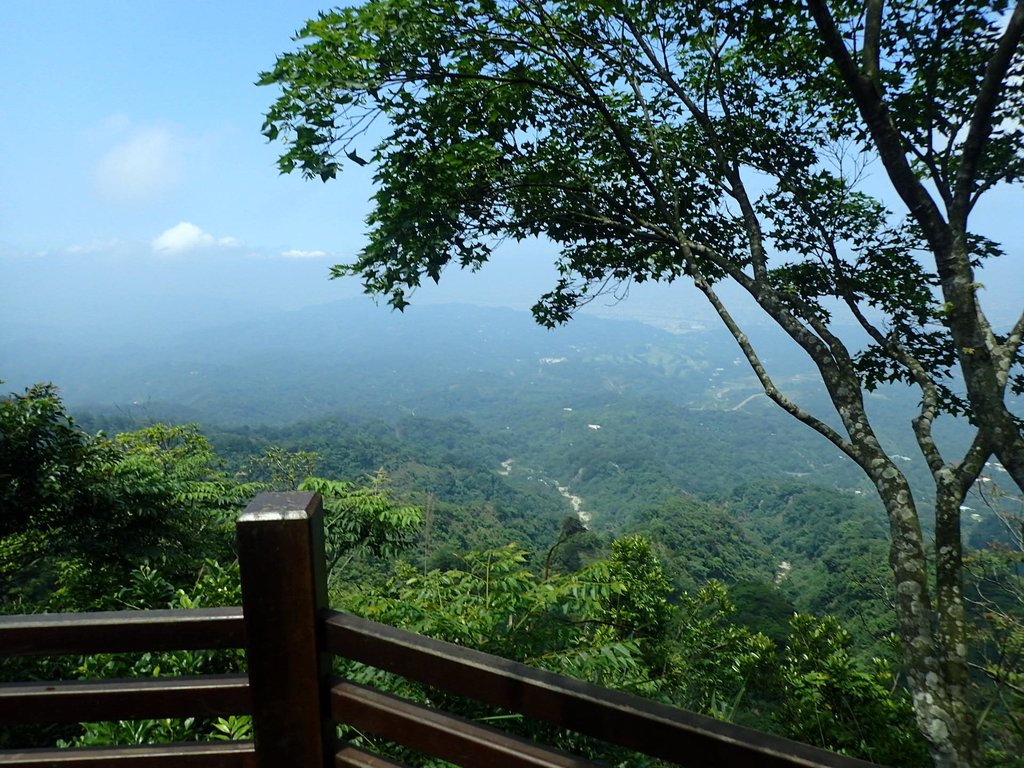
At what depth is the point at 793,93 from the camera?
4.79 meters

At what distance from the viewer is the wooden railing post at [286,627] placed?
109cm

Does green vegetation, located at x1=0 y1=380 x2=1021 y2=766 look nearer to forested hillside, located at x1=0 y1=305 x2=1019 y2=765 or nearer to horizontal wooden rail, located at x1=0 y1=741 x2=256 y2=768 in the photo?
forested hillside, located at x1=0 y1=305 x2=1019 y2=765

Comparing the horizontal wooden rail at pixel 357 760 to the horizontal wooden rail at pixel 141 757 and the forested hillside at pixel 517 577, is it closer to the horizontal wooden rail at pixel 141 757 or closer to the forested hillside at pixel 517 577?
the horizontal wooden rail at pixel 141 757

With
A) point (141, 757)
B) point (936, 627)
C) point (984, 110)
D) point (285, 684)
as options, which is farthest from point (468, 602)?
point (984, 110)

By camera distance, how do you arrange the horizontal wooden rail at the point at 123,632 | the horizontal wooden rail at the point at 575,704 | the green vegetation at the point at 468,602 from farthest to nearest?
the green vegetation at the point at 468,602 → the horizontal wooden rail at the point at 123,632 → the horizontal wooden rail at the point at 575,704

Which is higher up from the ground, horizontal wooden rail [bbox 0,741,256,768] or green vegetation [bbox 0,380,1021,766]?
horizontal wooden rail [bbox 0,741,256,768]

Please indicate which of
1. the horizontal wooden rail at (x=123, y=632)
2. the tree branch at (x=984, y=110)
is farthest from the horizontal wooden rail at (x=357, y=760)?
the tree branch at (x=984, y=110)

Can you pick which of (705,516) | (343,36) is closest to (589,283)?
(343,36)

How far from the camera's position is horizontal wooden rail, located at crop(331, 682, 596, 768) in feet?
3.40

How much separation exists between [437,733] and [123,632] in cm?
64

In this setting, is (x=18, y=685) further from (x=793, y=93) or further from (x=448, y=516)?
(x=448, y=516)

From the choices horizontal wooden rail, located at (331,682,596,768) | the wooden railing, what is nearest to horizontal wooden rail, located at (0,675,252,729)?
the wooden railing

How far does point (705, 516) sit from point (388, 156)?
5115 centimetres

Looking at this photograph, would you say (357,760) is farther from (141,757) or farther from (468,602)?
(468,602)
